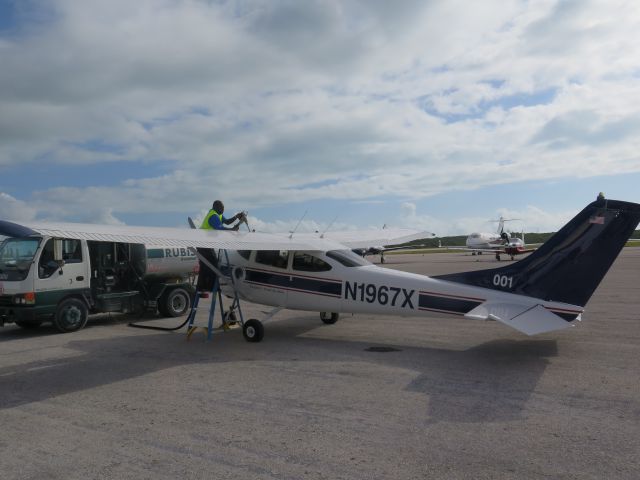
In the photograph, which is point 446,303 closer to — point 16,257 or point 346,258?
point 346,258

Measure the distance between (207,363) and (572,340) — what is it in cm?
642

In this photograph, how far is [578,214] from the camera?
771 centimetres

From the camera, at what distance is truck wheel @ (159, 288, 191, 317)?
13.2 metres

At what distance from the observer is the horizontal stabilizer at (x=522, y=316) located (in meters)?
7.00

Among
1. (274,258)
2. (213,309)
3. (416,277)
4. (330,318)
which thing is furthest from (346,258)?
(213,309)

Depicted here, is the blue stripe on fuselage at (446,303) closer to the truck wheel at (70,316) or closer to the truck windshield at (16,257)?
the truck wheel at (70,316)

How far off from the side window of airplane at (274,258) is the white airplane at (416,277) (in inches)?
0.8

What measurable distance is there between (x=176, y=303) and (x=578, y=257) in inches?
392

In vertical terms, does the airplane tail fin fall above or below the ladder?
above

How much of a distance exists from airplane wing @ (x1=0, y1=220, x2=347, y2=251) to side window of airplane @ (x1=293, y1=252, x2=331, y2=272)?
0.23 metres

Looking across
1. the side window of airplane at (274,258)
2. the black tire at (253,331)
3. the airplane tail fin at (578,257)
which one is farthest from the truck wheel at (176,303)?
the airplane tail fin at (578,257)

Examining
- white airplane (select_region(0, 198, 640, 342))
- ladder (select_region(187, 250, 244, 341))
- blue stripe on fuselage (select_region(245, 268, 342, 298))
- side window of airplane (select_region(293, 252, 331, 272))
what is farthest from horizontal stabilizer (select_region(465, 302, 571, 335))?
ladder (select_region(187, 250, 244, 341))

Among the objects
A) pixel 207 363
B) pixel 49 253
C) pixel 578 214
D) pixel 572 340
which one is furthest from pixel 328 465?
pixel 49 253

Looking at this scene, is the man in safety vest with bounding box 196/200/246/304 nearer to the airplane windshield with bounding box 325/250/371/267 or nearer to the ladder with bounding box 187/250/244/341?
the ladder with bounding box 187/250/244/341
